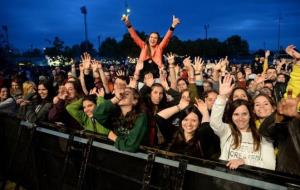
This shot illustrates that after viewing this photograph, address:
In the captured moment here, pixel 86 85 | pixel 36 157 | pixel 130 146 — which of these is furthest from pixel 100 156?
pixel 86 85

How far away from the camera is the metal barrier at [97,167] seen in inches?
112

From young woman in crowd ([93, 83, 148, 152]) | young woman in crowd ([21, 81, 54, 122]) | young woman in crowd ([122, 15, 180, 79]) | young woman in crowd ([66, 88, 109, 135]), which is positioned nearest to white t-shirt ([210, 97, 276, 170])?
young woman in crowd ([93, 83, 148, 152])

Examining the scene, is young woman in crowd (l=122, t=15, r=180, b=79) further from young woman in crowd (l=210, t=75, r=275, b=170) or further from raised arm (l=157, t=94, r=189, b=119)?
young woman in crowd (l=210, t=75, r=275, b=170)

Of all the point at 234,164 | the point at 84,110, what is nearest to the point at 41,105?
the point at 84,110

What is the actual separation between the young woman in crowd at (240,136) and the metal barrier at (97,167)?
0.61m

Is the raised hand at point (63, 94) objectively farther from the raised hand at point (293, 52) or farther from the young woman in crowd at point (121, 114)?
the raised hand at point (293, 52)

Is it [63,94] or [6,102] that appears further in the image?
[6,102]

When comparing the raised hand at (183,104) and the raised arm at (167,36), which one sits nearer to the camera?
the raised hand at (183,104)

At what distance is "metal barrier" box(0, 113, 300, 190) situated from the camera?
9.35 ft

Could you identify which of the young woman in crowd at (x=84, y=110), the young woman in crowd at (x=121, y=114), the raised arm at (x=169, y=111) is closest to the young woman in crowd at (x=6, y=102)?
the young woman in crowd at (x=84, y=110)

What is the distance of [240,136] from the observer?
145 inches

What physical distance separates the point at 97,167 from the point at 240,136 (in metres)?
1.74

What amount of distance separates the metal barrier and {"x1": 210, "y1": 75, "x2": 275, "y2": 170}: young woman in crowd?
0.61 m

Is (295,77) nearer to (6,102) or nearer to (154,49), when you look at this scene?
(154,49)
